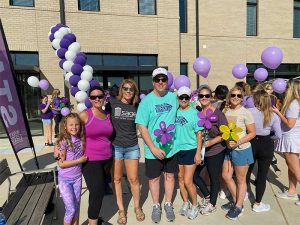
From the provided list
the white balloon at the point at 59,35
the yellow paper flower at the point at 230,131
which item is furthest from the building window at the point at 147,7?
the yellow paper flower at the point at 230,131

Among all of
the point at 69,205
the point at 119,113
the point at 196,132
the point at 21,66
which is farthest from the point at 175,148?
the point at 21,66

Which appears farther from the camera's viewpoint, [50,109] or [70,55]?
[50,109]

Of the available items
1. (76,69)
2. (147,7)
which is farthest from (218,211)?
(147,7)

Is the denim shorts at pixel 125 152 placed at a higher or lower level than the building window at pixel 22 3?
lower

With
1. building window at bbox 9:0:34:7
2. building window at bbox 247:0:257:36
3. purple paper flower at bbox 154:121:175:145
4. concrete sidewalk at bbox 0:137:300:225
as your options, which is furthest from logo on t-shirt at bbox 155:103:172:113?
building window at bbox 247:0:257:36

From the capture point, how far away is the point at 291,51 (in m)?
13.9

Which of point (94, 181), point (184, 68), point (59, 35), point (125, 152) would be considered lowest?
point (94, 181)

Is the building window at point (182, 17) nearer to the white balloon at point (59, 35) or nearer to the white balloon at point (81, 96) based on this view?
the white balloon at point (59, 35)

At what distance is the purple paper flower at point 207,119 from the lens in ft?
11.3

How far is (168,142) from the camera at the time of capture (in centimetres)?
347

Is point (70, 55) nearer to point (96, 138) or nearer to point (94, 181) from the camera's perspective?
point (96, 138)

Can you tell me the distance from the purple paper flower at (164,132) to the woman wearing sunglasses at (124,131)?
15.1 inches

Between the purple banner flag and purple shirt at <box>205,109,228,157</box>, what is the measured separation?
265 centimetres

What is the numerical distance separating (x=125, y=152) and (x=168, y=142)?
0.56 meters
